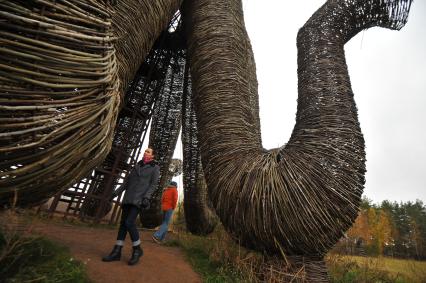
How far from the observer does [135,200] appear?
3.43 m

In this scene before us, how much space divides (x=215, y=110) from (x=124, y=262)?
1.86 metres

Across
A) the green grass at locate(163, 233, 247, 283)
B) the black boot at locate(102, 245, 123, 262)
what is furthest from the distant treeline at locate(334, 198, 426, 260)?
the black boot at locate(102, 245, 123, 262)

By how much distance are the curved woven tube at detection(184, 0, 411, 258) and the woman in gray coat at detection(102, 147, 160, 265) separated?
638mm

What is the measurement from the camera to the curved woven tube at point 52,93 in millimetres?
1452

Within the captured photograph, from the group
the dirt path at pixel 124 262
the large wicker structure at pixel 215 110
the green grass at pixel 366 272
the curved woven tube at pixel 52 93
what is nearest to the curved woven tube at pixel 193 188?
the dirt path at pixel 124 262

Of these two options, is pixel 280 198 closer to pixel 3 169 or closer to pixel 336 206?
pixel 336 206

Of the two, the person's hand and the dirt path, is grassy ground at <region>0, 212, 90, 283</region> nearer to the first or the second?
the dirt path

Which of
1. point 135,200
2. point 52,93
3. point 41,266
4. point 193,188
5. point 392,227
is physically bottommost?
point 41,266

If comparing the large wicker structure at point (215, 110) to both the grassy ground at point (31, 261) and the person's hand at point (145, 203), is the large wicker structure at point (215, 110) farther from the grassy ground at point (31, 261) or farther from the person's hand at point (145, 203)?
the person's hand at point (145, 203)

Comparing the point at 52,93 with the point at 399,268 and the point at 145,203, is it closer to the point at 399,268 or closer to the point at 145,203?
the point at 145,203

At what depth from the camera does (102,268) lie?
2.90 metres

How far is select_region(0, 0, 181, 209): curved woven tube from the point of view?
4.76ft

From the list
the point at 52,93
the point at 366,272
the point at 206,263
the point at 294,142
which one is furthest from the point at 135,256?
the point at 366,272

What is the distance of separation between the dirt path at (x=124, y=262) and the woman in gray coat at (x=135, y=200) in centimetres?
13
